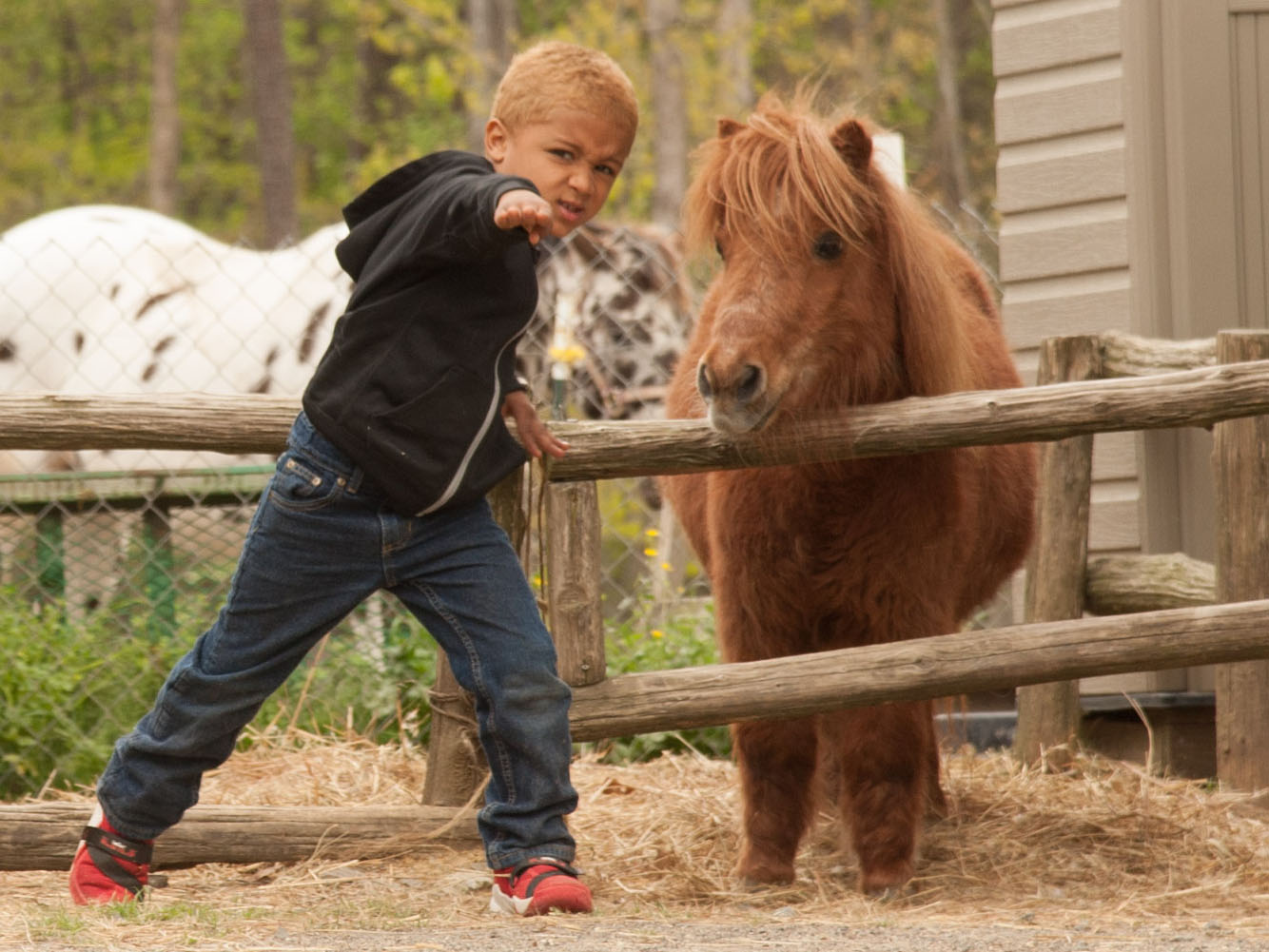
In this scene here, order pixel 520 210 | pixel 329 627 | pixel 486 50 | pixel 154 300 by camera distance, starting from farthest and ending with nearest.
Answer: pixel 486 50, pixel 154 300, pixel 329 627, pixel 520 210

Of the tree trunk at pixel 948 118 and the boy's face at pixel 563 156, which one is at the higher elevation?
the tree trunk at pixel 948 118

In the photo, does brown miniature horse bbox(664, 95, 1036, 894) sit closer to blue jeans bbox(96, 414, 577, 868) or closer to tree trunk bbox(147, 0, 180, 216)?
blue jeans bbox(96, 414, 577, 868)

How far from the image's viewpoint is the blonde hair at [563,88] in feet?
9.85

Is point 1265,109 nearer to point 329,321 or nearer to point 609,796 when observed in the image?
point 609,796

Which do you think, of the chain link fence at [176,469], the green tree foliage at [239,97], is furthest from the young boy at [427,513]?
the green tree foliage at [239,97]

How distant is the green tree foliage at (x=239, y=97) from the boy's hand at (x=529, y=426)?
18.9 meters

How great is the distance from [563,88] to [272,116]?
635 inches

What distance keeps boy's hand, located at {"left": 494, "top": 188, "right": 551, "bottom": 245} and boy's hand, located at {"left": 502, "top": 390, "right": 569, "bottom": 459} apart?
58 cm

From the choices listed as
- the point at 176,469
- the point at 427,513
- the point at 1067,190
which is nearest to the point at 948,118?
the point at 1067,190

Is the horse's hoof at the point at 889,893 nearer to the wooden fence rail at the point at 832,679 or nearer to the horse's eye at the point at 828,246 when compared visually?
the wooden fence rail at the point at 832,679

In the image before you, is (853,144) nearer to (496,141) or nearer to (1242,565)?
(496,141)

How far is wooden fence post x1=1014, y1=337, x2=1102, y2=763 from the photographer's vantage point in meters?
4.82

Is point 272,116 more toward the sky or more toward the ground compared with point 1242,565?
more toward the sky

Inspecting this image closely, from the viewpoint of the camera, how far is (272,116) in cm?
1816
